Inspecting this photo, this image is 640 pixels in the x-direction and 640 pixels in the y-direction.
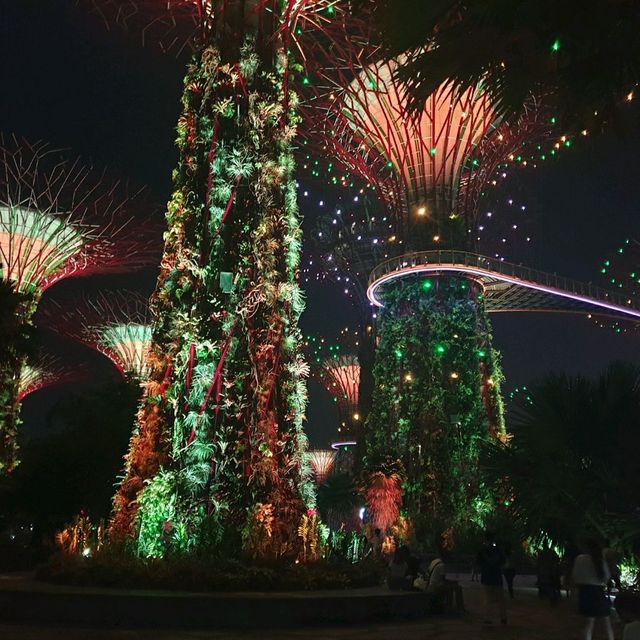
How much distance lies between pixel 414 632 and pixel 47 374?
49.5 metres

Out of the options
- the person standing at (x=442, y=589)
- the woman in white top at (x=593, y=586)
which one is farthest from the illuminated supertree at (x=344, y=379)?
the woman in white top at (x=593, y=586)

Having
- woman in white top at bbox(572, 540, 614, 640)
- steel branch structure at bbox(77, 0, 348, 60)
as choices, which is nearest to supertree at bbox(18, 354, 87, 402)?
steel branch structure at bbox(77, 0, 348, 60)

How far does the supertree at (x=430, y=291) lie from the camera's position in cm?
2759

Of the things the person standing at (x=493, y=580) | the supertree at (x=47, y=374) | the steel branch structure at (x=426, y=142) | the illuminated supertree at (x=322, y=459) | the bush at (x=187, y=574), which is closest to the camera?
the bush at (x=187, y=574)

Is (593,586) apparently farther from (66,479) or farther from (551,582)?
(66,479)

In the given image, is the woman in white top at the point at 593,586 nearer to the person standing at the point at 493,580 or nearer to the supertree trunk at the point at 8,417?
the person standing at the point at 493,580

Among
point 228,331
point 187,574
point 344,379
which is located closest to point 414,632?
point 187,574

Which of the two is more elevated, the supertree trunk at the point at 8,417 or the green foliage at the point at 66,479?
the supertree trunk at the point at 8,417

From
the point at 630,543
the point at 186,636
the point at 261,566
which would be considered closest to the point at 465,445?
the point at 630,543

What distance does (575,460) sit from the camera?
12.0 metres

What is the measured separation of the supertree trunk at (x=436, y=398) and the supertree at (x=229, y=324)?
1462 cm

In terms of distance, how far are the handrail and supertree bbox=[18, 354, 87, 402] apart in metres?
29.1

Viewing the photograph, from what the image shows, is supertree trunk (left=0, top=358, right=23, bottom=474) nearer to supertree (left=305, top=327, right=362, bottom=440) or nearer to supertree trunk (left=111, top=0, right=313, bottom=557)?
supertree trunk (left=111, top=0, right=313, bottom=557)

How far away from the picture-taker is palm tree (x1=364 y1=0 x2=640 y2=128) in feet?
20.3
